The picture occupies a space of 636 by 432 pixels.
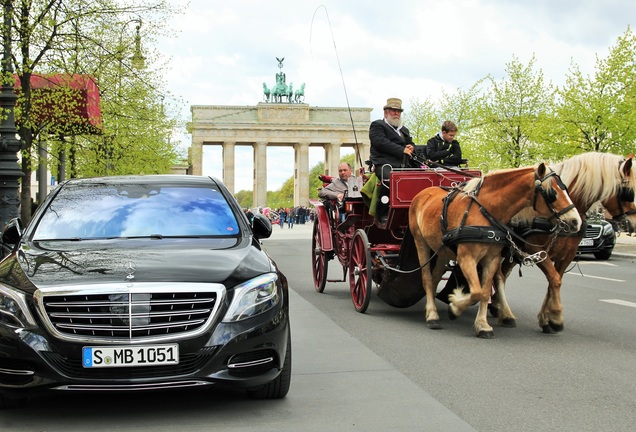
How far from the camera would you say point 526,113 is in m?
42.7

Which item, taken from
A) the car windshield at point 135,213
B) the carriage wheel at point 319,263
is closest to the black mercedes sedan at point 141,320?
the car windshield at point 135,213

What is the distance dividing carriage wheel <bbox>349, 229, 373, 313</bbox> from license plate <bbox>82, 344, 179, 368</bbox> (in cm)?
541

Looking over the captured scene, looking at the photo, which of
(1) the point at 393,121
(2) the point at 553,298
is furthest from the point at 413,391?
(1) the point at 393,121

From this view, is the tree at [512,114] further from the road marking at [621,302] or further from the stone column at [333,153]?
the stone column at [333,153]

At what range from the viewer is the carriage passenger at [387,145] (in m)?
10.4

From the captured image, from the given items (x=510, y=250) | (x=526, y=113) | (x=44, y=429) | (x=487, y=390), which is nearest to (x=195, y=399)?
(x=44, y=429)

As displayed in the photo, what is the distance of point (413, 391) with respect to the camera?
5.94 metres

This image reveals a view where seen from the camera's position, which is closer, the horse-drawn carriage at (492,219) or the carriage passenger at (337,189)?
the horse-drawn carriage at (492,219)

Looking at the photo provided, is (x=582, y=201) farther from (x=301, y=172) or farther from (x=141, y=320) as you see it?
(x=301, y=172)

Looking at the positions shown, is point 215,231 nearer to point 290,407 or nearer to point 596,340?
point 290,407

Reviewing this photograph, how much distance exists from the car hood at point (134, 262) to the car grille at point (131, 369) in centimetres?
44

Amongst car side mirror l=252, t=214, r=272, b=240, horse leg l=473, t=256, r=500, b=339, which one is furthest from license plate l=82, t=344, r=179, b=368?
horse leg l=473, t=256, r=500, b=339

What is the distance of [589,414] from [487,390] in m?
0.87

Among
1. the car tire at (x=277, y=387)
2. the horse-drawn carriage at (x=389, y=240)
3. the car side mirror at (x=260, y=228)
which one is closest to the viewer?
the car tire at (x=277, y=387)
